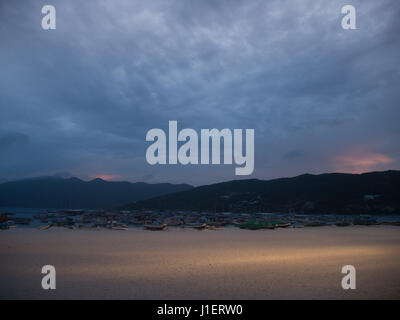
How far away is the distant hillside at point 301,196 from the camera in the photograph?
115375 millimetres

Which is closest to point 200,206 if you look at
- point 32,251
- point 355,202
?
point 355,202

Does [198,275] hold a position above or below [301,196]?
above

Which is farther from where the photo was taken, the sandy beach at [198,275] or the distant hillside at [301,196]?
the distant hillside at [301,196]

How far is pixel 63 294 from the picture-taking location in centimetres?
1120

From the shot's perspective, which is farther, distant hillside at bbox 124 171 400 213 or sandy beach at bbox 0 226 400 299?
distant hillside at bbox 124 171 400 213

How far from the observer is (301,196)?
439 feet

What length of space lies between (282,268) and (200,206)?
430ft

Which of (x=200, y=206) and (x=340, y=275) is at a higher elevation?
(x=340, y=275)

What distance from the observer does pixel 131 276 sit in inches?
548

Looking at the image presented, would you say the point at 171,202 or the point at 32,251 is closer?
the point at 32,251

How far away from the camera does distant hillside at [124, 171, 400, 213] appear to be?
379 ft
